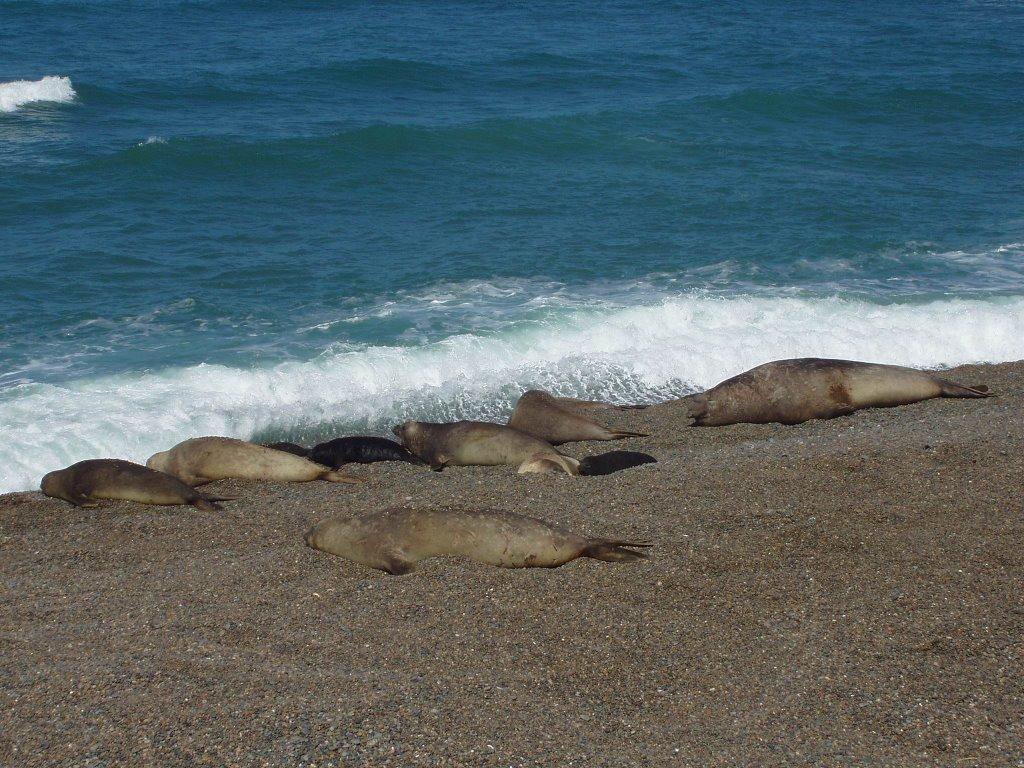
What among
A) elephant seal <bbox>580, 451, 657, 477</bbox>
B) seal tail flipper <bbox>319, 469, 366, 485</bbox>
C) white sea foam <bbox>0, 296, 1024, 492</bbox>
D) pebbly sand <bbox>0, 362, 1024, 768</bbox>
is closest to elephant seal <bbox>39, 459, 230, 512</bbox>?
pebbly sand <bbox>0, 362, 1024, 768</bbox>

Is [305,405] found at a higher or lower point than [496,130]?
lower

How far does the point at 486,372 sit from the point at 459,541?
518 centimetres

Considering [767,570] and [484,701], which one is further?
[767,570]

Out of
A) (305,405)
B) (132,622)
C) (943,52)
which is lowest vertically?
(305,405)

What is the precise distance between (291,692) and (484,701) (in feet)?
3.04

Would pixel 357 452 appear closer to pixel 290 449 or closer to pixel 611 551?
pixel 290 449

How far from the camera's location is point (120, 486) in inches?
318

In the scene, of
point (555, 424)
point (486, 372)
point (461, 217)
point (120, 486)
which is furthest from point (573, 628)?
point (461, 217)

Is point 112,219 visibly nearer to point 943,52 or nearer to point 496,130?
point 496,130

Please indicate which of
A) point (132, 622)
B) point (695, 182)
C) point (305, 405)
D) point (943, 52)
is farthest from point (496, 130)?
point (132, 622)

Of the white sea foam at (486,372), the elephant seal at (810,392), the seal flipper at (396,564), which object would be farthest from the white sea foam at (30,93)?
the seal flipper at (396,564)

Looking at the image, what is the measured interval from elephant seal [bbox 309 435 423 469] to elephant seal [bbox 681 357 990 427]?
9.11 feet

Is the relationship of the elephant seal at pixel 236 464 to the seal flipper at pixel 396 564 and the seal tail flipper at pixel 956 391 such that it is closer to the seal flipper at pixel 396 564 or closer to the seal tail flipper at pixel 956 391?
the seal flipper at pixel 396 564

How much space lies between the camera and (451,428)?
923 centimetres
